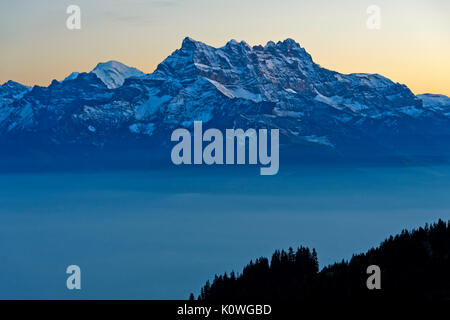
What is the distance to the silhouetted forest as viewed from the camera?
98062mm

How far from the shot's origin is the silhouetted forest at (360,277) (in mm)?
98062

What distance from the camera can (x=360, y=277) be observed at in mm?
106312
